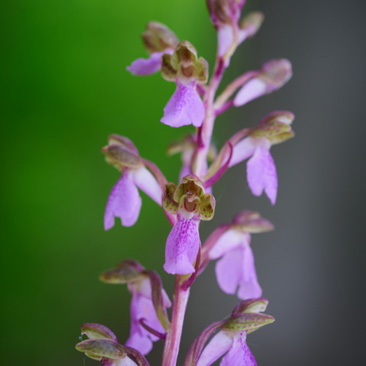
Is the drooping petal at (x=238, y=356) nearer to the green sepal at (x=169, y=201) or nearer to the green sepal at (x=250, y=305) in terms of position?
the green sepal at (x=250, y=305)

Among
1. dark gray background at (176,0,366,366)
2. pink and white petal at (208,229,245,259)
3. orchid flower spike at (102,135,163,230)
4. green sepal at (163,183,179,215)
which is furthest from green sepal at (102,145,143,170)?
dark gray background at (176,0,366,366)

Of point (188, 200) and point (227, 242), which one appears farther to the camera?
point (227, 242)

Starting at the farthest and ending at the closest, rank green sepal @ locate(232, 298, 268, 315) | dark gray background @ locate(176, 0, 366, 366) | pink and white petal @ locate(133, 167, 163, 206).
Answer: dark gray background @ locate(176, 0, 366, 366), pink and white petal @ locate(133, 167, 163, 206), green sepal @ locate(232, 298, 268, 315)

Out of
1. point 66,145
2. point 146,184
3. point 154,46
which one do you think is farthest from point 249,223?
point 66,145

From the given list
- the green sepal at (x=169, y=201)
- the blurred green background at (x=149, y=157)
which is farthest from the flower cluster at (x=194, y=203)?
the blurred green background at (x=149, y=157)

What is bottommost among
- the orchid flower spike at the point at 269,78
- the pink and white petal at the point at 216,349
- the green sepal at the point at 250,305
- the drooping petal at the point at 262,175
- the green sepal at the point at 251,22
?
the pink and white petal at the point at 216,349

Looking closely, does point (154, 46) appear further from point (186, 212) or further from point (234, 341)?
point (234, 341)

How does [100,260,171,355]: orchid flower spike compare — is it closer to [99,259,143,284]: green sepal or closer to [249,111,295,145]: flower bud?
[99,259,143,284]: green sepal
